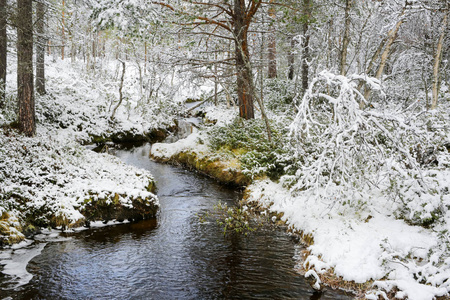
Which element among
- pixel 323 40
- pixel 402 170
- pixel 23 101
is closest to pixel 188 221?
pixel 402 170

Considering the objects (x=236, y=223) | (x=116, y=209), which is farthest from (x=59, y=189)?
(x=236, y=223)

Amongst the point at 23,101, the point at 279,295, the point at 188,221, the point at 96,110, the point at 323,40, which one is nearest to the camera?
the point at 279,295

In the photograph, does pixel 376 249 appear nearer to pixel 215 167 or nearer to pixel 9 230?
pixel 9 230

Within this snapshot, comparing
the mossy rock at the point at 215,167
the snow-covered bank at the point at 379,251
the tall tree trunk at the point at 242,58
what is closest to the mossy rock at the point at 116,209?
the mossy rock at the point at 215,167

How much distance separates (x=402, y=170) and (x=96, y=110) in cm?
1830

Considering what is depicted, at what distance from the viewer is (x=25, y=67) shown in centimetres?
983

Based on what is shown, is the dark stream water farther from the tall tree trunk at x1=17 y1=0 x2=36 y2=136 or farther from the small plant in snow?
the tall tree trunk at x1=17 y1=0 x2=36 y2=136

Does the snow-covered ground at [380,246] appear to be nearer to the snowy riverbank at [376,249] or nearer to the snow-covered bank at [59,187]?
the snowy riverbank at [376,249]

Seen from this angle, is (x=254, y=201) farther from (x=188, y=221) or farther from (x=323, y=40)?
(x=323, y=40)

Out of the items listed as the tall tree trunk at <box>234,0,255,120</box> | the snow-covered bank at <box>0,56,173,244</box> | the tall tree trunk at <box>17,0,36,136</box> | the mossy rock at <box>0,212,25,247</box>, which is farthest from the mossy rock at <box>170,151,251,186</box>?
the mossy rock at <box>0,212,25,247</box>

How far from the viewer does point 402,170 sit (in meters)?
A: 5.71

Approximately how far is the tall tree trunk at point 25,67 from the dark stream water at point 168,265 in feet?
18.3

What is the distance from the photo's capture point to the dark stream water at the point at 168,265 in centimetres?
496

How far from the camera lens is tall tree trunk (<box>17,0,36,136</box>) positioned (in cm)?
937
